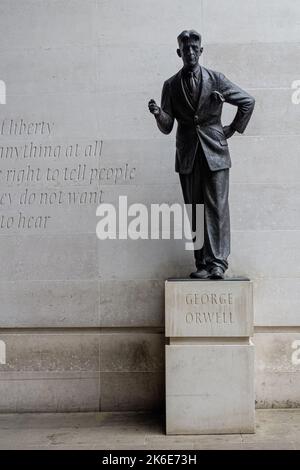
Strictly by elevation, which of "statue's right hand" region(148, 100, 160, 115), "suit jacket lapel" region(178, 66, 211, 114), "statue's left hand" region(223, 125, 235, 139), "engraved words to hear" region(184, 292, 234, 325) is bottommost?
"engraved words to hear" region(184, 292, 234, 325)

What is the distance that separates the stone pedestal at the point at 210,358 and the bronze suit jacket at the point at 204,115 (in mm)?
1344

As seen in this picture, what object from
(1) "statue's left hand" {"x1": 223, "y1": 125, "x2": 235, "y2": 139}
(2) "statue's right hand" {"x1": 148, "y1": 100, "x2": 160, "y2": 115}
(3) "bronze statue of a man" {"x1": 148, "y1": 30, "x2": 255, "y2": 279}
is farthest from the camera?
(1) "statue's left hand" {"x1": 223, "y1": 125, "x2": 235, "y2": 139}

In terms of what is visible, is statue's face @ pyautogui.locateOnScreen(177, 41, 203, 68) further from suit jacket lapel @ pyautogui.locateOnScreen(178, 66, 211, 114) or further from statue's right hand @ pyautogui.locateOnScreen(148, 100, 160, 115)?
statue's right hand @ pyautogui.locateOnScreen(148, 100, 160, 115)

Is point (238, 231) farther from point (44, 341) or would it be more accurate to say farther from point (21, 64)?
point (21, 64)

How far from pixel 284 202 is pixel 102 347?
2.83 meters

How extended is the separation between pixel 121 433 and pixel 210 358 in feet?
4.03

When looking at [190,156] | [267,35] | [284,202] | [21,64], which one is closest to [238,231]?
[284,202]

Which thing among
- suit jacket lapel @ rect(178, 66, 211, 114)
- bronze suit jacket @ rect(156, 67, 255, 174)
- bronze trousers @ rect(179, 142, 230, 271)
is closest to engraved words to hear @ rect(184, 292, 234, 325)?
bronze trousers @ rect(179, 142, 230, 271)

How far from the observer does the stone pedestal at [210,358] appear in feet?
19.7

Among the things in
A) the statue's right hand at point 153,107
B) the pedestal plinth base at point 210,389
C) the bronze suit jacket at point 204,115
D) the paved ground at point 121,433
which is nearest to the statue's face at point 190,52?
the bronze suit jacket at point 204,115

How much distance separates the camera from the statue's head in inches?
231

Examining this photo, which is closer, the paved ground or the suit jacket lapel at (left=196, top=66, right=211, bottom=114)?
the paved ground

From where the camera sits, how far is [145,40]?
7.20 metres

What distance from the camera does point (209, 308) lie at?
602 centimetres
